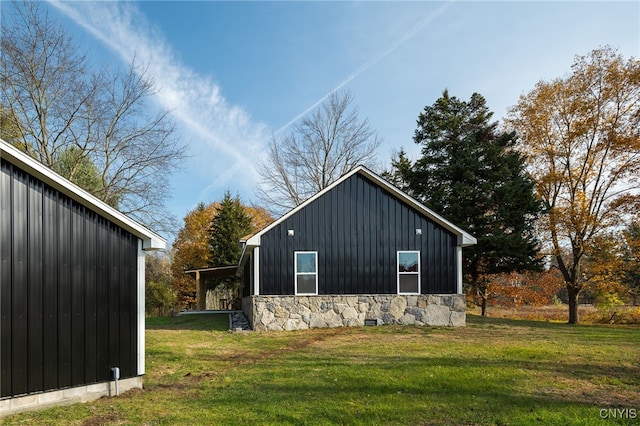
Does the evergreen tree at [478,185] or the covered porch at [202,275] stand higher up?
the evergreen tree at [478,185]

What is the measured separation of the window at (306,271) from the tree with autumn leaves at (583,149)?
12187 millimetres

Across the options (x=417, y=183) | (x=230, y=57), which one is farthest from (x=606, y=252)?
(x=230, y=57)

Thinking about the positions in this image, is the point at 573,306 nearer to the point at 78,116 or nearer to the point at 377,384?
the point at 377,384

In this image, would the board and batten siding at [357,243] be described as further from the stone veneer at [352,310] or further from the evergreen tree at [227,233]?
the evergreen tree at [227,233]

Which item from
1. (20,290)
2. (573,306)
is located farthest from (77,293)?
(573,306)

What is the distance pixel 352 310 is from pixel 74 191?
32.7 feet

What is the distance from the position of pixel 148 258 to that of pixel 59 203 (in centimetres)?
2979

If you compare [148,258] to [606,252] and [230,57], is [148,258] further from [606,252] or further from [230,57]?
[606,252]

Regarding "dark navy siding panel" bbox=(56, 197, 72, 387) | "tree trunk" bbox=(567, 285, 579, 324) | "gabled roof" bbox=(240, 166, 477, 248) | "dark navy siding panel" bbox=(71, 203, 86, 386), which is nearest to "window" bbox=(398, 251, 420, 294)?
"gabled roof" bbox=(240, 166, 477, 248)

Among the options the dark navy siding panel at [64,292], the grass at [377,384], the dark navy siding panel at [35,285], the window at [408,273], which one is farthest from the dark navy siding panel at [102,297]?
the window at [408,273]

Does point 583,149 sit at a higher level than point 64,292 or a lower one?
higher

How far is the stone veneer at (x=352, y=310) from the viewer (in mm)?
13438

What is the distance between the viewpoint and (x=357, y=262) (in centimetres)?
1407

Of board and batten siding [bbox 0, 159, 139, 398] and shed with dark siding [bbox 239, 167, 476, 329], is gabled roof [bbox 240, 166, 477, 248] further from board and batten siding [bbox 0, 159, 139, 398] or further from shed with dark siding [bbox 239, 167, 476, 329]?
board and batten siding [bbox 0, 159, 139, 398]
